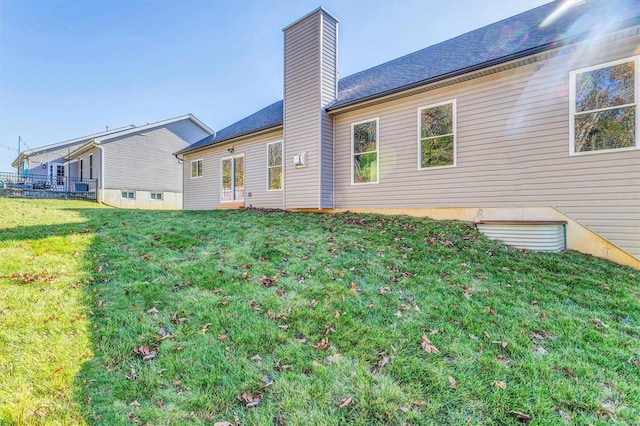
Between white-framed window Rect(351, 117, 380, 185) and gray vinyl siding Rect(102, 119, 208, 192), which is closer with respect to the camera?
white-framed window Rect(351, 117, 380, 185)

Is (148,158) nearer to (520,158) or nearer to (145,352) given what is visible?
(145,352)

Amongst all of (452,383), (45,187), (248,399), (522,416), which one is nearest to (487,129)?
(452,383)

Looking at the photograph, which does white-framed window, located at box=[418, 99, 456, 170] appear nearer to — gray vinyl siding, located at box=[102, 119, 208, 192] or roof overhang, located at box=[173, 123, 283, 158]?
roof overhang, located at box=[173, 123, 283, 158]

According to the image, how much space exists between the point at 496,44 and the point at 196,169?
1288 cm

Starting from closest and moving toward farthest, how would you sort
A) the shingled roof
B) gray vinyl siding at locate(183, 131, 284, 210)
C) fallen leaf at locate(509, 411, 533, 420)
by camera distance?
fallen leaf at locate(509, 411, 533, 420), the shingled roof, gray vinyl siding at locate(183, 131, 284, 210)

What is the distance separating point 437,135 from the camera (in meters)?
7.89

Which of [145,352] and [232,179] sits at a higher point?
[232,179]

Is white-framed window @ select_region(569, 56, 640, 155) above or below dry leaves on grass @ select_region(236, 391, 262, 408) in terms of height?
above

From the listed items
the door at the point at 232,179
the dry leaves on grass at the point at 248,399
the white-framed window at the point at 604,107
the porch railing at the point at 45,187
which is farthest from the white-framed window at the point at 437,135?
the porch railing at the point at 45,187

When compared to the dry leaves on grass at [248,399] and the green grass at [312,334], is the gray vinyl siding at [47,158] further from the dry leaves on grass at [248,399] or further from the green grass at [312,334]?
the dry leaves on grass at [248,399]

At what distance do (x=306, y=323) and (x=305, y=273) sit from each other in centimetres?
134

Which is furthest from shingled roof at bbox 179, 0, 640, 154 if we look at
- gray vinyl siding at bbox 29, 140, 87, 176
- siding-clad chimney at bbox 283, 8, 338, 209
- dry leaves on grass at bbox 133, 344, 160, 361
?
gray vinyl siding at bbox 29, 140, 87, 176

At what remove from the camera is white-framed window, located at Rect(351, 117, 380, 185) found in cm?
899

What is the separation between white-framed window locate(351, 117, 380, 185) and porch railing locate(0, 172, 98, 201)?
16633 millimetres
